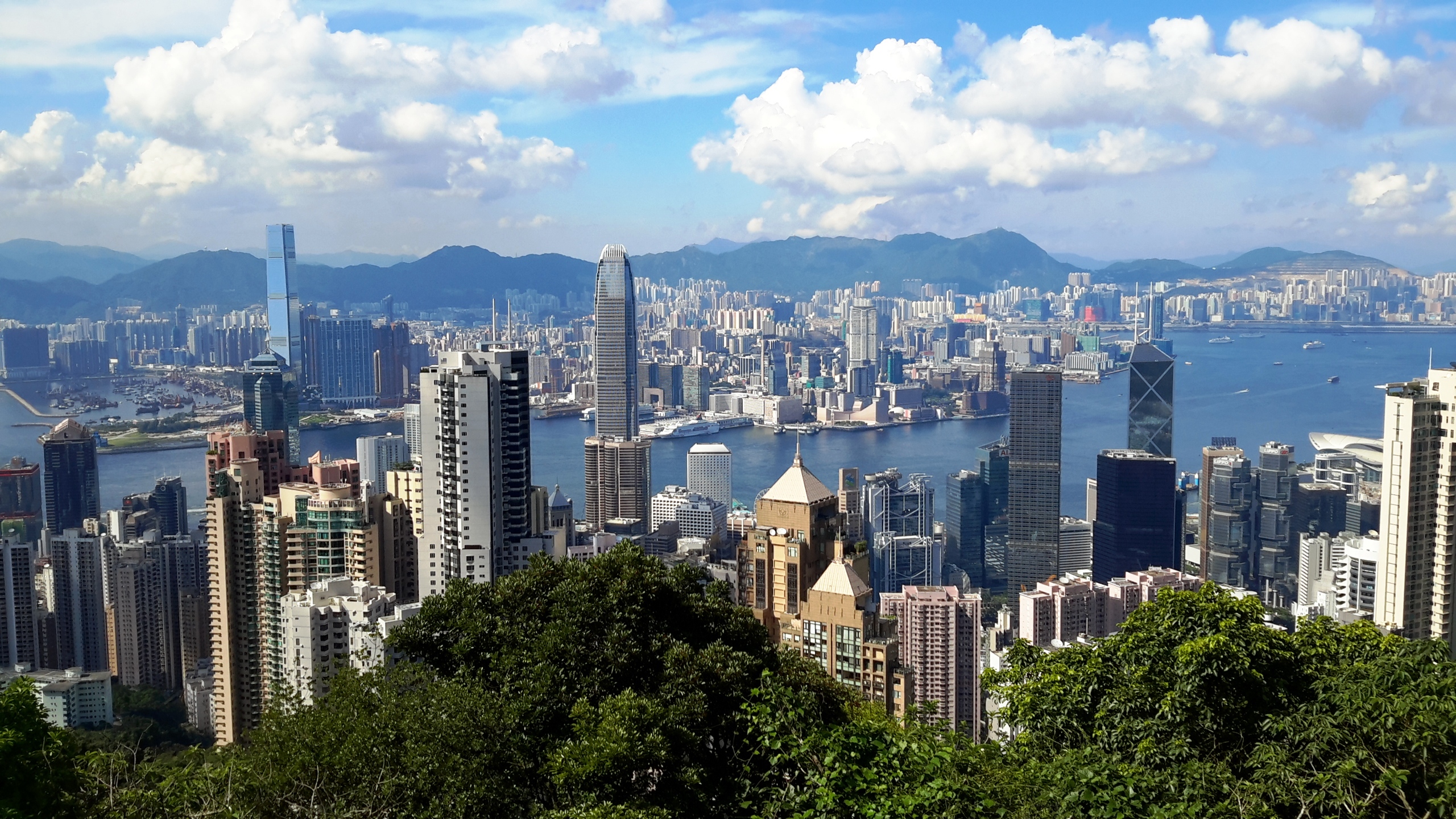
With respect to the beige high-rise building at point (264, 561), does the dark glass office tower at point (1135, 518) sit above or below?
below

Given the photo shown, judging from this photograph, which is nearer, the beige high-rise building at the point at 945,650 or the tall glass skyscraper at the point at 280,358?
the beige high-rise building at the point at 945,650

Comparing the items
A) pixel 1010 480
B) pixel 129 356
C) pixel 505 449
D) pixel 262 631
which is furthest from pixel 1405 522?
pixel 129 356

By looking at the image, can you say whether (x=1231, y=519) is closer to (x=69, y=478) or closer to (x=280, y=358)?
(x=69, y=478)

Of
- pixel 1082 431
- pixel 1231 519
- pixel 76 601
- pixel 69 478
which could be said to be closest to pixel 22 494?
pixel 69 478

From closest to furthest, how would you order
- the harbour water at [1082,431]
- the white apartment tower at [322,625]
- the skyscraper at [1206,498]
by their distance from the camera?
the white apartment tower at [322,625], the skyscraper at [1206,498], the harbour water at [1082,431]

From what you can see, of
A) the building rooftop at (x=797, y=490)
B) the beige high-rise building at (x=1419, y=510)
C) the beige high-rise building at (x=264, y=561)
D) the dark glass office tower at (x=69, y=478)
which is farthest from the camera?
the dark glass office tower at (x=69, y=478)

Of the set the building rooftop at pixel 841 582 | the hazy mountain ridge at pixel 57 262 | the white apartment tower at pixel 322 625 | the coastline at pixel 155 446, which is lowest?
the coastline at pixel 155 446

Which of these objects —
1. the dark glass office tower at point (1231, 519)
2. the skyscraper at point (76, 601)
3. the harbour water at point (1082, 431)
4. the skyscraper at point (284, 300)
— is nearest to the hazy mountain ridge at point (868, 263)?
the harbour water at point (1082, 431)

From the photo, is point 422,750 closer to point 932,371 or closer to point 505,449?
point 505,449

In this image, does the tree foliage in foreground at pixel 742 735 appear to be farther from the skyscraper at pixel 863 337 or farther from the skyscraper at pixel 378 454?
the skyscraper at pixel 863 337
